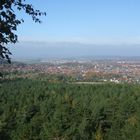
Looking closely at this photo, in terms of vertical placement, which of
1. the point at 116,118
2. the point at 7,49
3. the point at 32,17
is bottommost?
the point at 116,118

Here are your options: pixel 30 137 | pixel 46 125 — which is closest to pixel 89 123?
pixel 46 125

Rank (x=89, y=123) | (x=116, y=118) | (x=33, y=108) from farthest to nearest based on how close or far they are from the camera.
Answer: (x=33, y=108) → (x=116, y=118) → (x=89, y=123)

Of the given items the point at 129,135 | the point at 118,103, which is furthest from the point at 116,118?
the point at 129,135

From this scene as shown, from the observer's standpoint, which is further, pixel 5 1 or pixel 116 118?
pixel 116 118

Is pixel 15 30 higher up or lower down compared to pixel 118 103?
higher up

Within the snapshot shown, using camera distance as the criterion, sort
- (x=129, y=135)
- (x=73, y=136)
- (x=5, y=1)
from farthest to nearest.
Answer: (x=73, y=136), (x=129, y=135), (x=5, y=1)

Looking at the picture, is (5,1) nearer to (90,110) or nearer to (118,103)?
(90,110)

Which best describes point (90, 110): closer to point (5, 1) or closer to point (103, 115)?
point (103, 115)

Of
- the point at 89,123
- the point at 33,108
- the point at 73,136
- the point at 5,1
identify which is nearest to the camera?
the point at 5,1

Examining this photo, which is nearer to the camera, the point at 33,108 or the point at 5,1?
the point at 5,1
